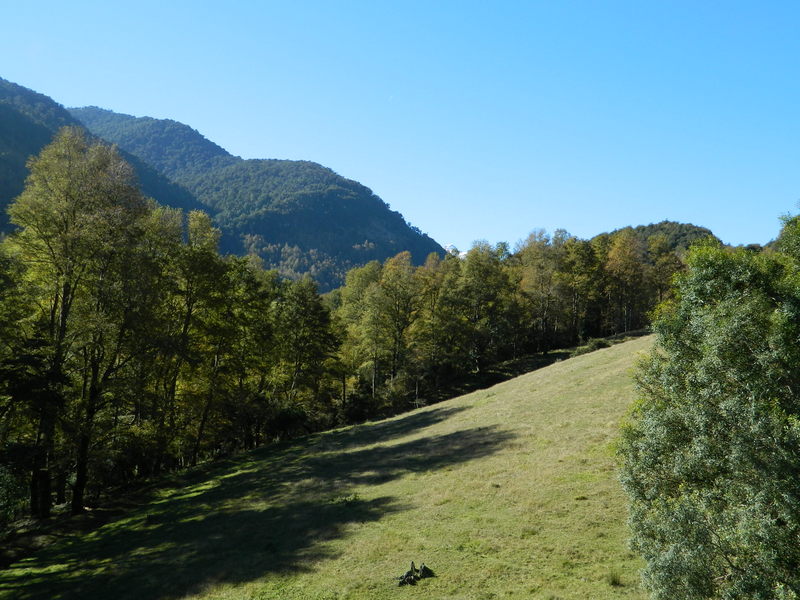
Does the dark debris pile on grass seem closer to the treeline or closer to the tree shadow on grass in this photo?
the tree shadow on grass

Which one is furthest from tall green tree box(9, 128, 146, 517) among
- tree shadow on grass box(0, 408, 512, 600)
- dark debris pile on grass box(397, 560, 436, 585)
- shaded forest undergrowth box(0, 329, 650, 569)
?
dark debris pile on grass box(397, 560, 436, 585)

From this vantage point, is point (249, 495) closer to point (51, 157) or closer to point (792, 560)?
point (51, 157)

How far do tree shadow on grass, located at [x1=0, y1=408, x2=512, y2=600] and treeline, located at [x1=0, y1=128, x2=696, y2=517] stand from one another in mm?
3807

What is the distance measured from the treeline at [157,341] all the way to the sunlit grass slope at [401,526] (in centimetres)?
498

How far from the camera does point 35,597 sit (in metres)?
16.8

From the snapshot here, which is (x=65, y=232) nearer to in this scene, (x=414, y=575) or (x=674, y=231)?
(x=414, y=575)

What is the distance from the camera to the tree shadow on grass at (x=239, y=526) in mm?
16578

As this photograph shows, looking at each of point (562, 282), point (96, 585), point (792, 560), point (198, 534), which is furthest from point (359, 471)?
point (562, 282)

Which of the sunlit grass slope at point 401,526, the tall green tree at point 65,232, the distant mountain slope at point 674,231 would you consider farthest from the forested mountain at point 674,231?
the tall green tree at point 65,232

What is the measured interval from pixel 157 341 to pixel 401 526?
59.2 feet

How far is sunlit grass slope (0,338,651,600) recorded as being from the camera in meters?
13.1

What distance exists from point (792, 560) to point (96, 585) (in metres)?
21.0

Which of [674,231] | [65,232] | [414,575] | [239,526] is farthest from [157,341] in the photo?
[674,231]

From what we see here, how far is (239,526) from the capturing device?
2105cm
